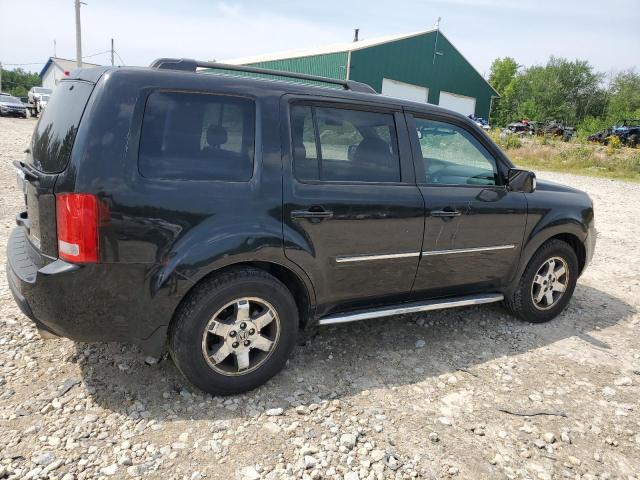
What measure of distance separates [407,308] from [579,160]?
61.1ft

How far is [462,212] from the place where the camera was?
3637mm

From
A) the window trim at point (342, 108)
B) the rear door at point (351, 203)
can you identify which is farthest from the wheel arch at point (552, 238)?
the window trim at point (342, 108)

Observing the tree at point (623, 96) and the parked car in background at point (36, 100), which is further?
the tree at point (623, 96)

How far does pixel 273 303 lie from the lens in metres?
2.98

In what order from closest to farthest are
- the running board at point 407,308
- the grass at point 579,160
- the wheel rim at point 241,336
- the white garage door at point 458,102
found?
the wheel rim at point 241,336 → the running board at point 407,308 → the grass at point 579,160 → the white garage door at point 458,102

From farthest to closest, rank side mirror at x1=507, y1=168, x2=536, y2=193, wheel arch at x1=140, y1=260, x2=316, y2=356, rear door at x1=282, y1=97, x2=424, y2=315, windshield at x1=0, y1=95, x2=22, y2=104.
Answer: windshield at x1=0, y1=95, x2=22, y2=104 → side mirror at x1=507, y1=168, x2=536, y2=193 → rear door at x1=282, y1=97, x2=424, y2=315 → wheel arch at x1=140, y1=260, x2=316, y2=356

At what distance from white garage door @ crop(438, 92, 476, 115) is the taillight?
96.8 feet

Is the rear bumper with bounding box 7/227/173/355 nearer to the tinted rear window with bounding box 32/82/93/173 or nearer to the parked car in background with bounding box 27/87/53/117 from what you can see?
the tinted rear window with bounding box 32/82/93/173

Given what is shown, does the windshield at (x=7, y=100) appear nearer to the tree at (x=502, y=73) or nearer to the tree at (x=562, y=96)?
the tree at (x=562, y=96)

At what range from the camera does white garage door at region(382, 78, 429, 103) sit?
26797 millimetres

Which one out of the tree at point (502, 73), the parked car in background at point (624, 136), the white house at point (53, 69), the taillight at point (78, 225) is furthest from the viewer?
the tree at point (502, 73)

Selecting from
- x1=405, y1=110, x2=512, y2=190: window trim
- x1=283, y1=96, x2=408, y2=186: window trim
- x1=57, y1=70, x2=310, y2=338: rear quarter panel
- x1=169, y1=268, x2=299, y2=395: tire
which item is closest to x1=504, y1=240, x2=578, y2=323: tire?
x1=405, y1=110, x2=512, y2=190: window trim

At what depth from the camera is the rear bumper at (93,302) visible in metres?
2.53

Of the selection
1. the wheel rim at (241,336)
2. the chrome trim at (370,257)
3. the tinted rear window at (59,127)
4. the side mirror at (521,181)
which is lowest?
the wheel rim at (241,336)
